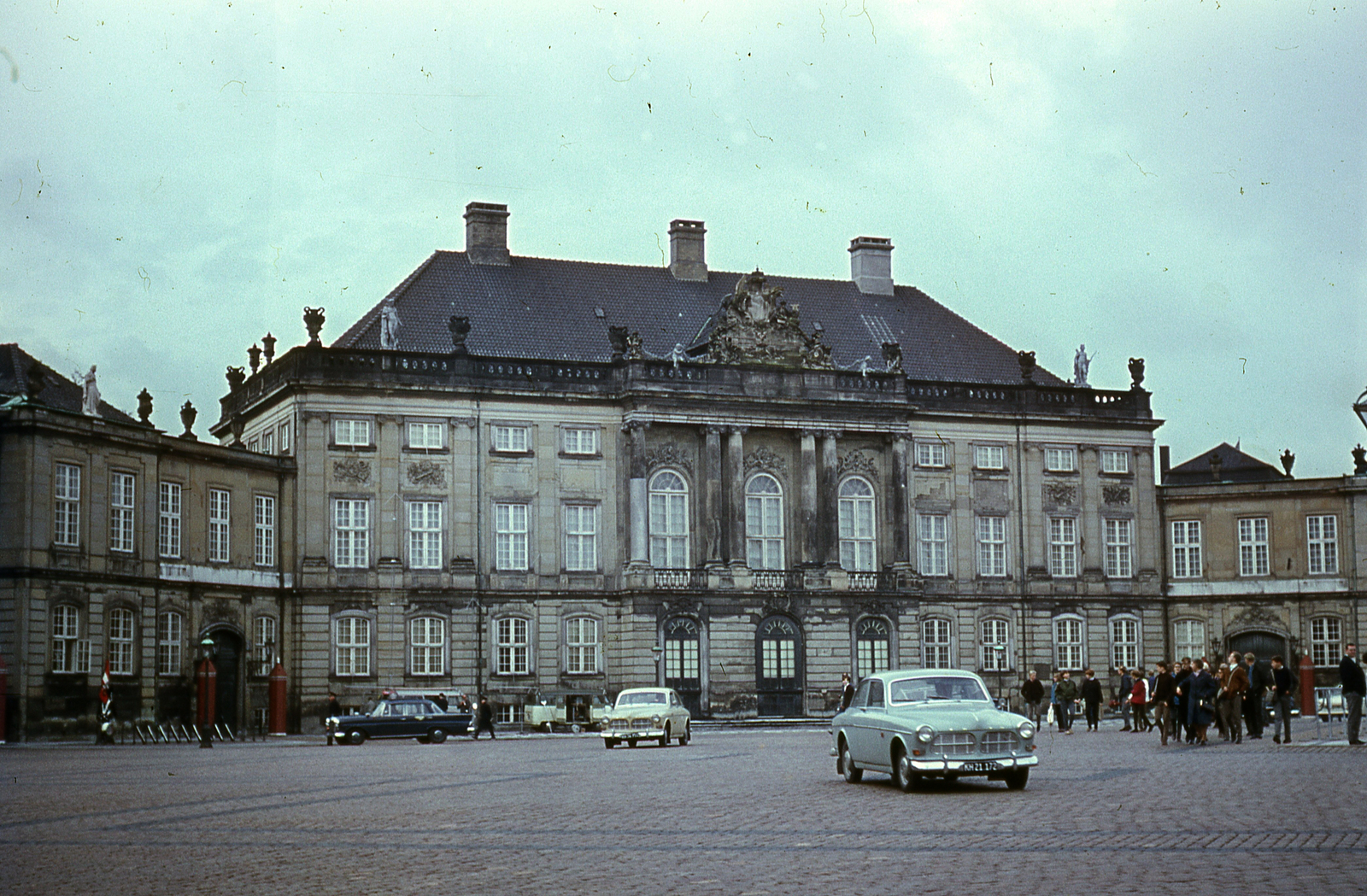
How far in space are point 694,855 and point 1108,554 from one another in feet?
196

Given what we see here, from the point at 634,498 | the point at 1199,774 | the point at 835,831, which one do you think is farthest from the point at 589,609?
the point at 835,831

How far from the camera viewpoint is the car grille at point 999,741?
2459 cm

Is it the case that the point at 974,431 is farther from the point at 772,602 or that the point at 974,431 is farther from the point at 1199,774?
the point at 1199,774

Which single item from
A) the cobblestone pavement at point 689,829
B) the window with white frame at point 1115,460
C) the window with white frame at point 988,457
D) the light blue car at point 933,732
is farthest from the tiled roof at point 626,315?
the light blue car at point 933,732

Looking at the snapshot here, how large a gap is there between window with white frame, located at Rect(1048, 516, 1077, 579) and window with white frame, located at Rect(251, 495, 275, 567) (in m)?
29.5

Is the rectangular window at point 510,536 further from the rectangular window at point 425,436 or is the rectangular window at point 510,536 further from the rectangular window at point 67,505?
the rectangular window at point 67,505

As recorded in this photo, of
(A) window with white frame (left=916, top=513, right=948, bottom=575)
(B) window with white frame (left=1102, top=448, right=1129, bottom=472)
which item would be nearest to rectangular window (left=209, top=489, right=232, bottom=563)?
(A) window with white frame (left=916, top=513, right=948, bottom=575)

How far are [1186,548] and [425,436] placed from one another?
30.9 meters

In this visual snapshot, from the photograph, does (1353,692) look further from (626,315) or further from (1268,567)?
(1268,567)

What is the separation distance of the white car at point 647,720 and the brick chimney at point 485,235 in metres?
27.2

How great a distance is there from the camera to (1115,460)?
245 feet

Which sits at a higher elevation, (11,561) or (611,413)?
(611,413)

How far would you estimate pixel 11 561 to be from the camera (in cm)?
5172

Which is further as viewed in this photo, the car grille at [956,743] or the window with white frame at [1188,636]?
the window with white frame at [1188,636]
